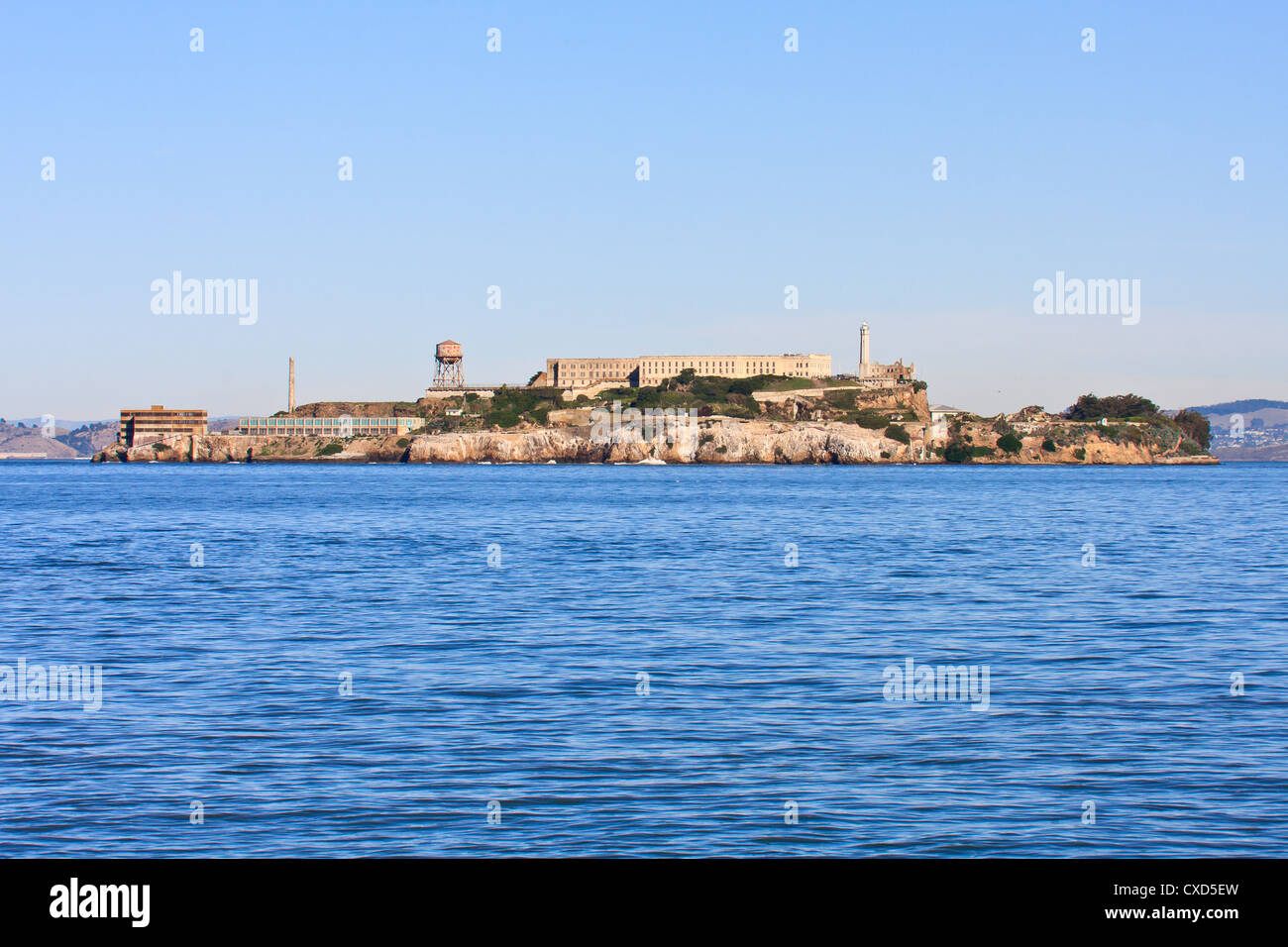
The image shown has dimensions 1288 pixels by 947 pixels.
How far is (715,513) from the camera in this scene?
80.6 metres

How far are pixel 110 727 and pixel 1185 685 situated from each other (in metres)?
17.3

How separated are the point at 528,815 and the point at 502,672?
32.0 feet

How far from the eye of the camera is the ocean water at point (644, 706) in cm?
1304

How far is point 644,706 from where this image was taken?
19.7m

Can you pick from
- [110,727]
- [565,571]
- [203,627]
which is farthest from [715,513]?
[110,727]

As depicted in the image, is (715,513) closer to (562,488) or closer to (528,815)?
(562,488)

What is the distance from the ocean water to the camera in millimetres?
13039
